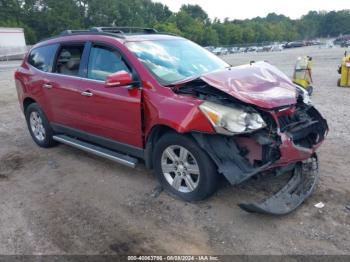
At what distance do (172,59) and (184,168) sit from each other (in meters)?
1.49

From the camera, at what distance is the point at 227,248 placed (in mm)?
3418

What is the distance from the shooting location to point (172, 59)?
4.80 m

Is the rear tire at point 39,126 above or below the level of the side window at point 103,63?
below

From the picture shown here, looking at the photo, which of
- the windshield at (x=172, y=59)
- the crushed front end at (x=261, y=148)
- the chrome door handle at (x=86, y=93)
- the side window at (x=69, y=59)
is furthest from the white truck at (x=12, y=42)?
the crushed front end at (x=261, y=148)

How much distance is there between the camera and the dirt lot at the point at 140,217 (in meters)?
3.48

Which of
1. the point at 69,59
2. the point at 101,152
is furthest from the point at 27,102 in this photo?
the point at 101,152

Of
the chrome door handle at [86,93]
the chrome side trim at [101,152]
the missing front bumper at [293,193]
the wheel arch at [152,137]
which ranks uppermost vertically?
the chrome door handle at [86,93]

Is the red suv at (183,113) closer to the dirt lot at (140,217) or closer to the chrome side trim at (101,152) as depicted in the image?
the chrome side trim at (101,152)

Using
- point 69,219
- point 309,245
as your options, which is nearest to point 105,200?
point 69,219

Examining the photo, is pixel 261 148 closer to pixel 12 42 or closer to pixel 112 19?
pixel 12 42

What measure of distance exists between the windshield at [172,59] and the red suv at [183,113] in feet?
0.06

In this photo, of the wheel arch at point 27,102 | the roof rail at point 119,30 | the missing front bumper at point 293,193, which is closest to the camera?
the missing front bumper at point 293,193

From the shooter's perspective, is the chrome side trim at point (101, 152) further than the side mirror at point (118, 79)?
Yes

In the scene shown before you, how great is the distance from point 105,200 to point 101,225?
1.92ft
